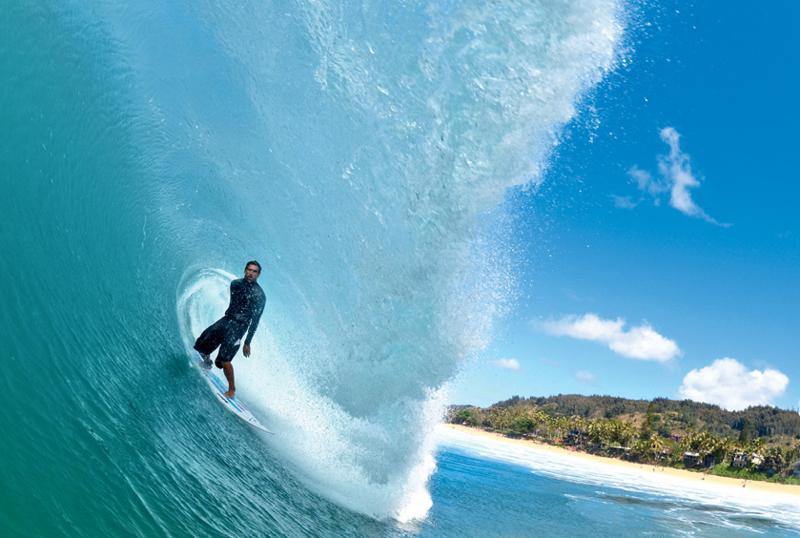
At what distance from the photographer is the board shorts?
876 cm

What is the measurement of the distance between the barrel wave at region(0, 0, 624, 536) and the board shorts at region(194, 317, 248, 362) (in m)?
0.99

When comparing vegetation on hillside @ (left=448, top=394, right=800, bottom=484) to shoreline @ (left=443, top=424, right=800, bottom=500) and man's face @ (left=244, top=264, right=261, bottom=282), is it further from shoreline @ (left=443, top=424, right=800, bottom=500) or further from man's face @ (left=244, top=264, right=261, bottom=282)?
man's face @ (left=244, top=264, right=261, bottom=282)

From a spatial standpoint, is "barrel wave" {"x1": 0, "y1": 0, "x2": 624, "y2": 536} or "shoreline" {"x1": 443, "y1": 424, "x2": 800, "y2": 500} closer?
"barrel wave" {"x1": 0, "y1": 0, "x2": 624, "y2": 536}

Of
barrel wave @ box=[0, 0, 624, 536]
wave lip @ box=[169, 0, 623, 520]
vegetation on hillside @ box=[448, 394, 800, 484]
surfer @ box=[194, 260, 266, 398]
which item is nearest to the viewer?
barrel wave @ box=[0, 0, 624, 536]

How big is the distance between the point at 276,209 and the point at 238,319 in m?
5.54

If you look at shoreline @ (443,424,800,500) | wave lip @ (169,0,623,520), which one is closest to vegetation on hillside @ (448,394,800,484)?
shoreline @ (443,424,800,500)

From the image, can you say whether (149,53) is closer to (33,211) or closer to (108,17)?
(108,17)

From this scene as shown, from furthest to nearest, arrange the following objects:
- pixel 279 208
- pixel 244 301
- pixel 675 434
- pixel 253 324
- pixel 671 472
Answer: pixel 675 434, pixel 671 472, pixel 279 208, pixel 253 324, pixel 244 301

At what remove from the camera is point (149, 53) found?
13305 mm

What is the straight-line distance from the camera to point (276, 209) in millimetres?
13805

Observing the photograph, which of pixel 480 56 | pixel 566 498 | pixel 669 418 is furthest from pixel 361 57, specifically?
pixel 669 418

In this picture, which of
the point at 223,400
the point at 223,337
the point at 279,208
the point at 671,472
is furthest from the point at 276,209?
the point at 671,472

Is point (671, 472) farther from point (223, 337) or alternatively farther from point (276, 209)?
point (223, 337)

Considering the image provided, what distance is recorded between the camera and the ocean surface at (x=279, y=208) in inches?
316
